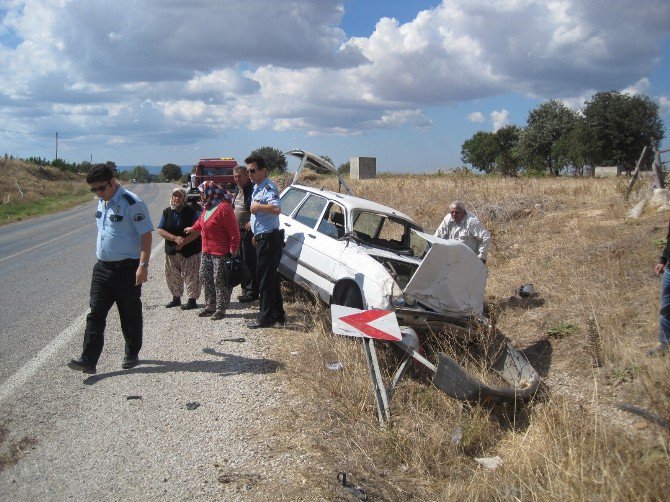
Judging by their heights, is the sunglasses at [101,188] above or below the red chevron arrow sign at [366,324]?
above

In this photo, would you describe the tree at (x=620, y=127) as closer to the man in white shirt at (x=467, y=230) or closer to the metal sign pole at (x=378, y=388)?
the man in white shirt at (x=467, y=230)

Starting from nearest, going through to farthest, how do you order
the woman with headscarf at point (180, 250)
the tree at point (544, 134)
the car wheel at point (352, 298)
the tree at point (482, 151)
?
the car wheel at point (352, 298) → the woman with headscarf at point (180, 250) → the tree at point (544, 134) → the tree at point (482, 151)

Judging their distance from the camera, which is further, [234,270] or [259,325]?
[234,270]

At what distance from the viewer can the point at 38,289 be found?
8836mm

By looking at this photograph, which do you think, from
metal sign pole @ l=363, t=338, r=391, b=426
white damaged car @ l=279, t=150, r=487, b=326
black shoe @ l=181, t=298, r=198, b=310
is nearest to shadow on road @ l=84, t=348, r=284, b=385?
metal sign pole @ l=363, t=338, r=391, b=426

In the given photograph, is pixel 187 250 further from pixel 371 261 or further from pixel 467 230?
pixel 467 230

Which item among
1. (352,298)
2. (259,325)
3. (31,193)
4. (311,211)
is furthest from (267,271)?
(31,193)

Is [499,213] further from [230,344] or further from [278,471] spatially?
[278,471]

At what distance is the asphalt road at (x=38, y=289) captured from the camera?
237 inches

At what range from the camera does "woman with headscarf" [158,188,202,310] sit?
7547 millimetres

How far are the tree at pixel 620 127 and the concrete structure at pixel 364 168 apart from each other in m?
19.1

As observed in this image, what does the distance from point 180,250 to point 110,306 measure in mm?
2394

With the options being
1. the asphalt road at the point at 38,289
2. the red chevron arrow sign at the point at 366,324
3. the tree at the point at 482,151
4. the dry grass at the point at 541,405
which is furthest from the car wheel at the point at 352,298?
the tree at the point at 482,151

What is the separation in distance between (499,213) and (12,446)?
1186 centimetres
